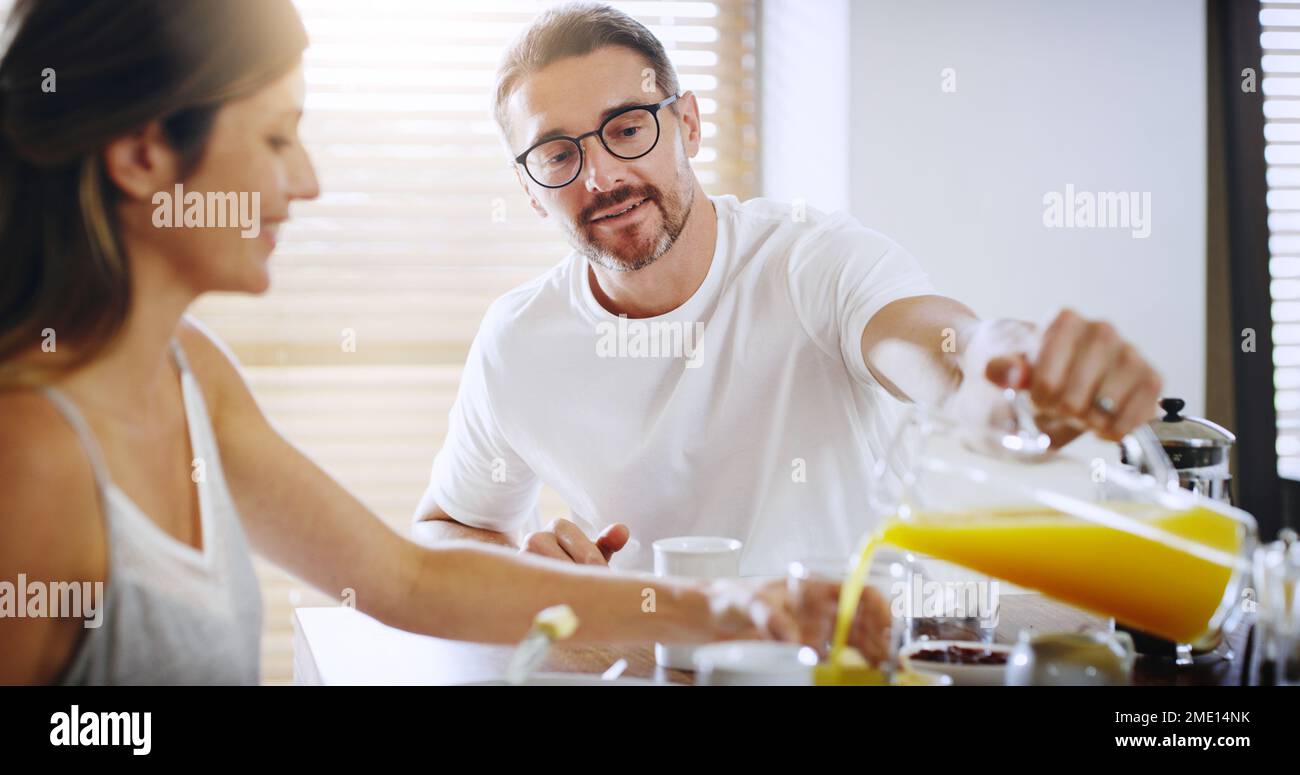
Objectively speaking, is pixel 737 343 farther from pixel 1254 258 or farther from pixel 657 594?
pixel 1254 258

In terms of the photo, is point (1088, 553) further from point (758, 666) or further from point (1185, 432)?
point (1185, 432)

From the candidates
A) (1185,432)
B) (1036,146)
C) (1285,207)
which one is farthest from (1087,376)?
(1036,146)

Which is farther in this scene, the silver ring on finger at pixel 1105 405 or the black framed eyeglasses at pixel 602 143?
the black framed eyeglasses at pixel 602 143

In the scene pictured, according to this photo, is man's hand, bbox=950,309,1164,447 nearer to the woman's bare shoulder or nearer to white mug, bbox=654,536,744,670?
white mug, bbox=654,536,744,670

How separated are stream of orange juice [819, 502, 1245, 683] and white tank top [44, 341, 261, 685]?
0.46m

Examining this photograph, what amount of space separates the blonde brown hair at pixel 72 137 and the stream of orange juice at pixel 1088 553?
599 millimetres

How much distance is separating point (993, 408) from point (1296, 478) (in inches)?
47.9

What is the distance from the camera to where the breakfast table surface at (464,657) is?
1006 millimetres

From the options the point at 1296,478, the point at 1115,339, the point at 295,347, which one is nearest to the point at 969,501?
the point at 1115,339

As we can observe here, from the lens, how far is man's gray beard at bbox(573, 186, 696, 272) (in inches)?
66.1

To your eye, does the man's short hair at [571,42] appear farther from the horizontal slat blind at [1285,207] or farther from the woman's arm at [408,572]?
the horizontal slat blind at [1285,207]

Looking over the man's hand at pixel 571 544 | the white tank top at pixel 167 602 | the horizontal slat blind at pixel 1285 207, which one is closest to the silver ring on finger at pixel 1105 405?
the man's hand at pixel 571 544

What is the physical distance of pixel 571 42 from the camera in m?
1.63

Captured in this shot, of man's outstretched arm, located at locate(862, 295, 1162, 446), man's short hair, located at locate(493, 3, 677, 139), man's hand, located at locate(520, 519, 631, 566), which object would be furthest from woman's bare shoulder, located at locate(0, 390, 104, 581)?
man's short hair, located at locate(493, 3, 677, 139)
